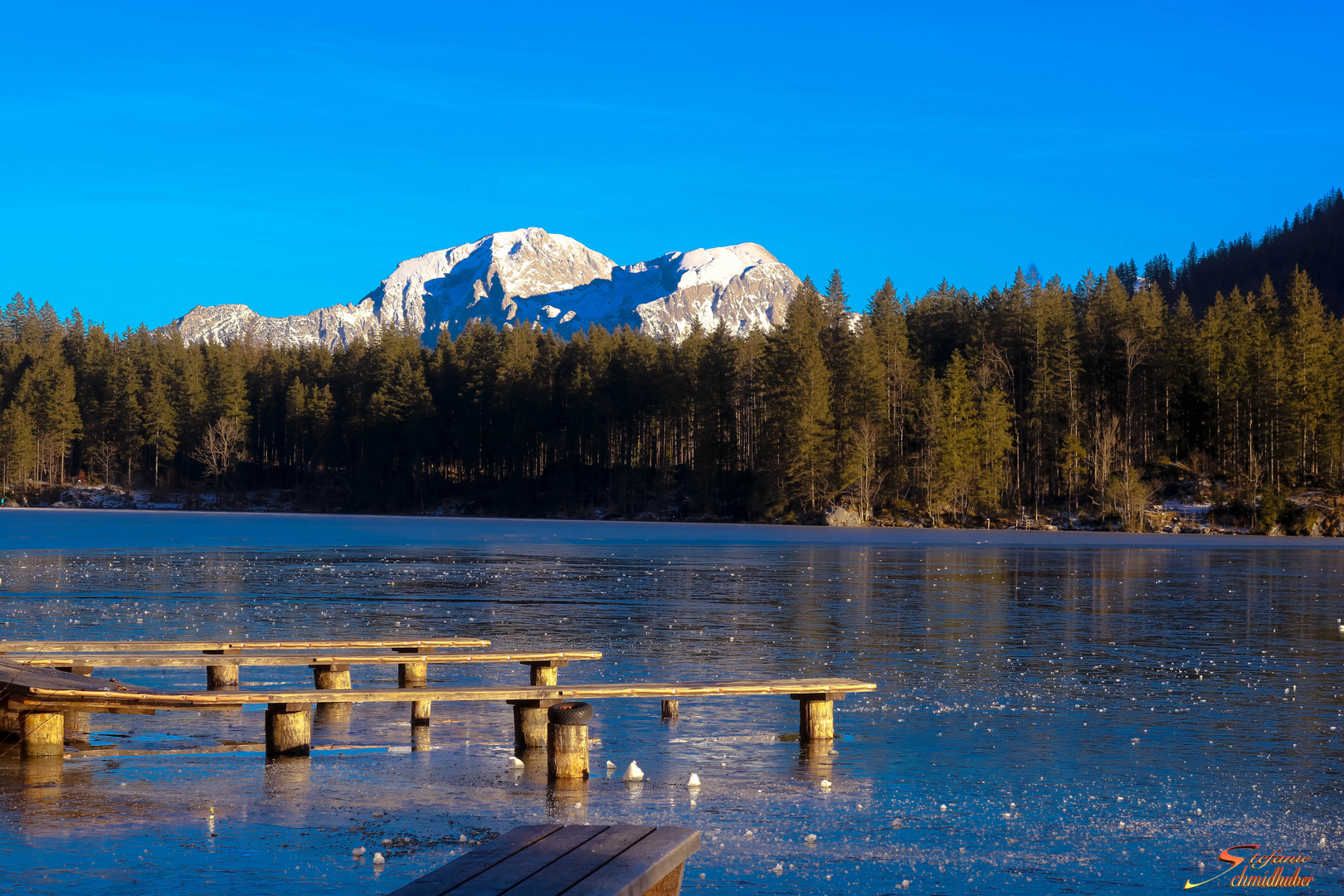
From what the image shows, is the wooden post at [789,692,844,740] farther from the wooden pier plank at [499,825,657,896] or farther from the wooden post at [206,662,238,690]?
the wooden post at [206,662,238,690]

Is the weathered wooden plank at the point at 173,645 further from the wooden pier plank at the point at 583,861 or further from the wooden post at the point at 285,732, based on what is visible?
the wooden pier plank at the point at 583,861

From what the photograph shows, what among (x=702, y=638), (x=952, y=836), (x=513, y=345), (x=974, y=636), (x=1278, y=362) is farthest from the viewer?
(x=513, y=345)

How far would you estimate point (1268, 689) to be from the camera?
16.7m

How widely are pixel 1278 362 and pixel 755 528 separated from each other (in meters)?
43.8

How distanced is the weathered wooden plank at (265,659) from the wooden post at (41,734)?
175 centimetres

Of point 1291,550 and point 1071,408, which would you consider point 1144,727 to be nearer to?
point 1291,550

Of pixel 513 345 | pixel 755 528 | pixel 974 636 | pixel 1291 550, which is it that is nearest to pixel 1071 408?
pixel 755 528

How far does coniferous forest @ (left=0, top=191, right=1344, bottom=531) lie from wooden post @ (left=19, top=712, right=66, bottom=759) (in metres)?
87.6

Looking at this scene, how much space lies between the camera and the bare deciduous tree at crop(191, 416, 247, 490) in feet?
457

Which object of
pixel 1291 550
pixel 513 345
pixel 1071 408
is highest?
pixel 513 345

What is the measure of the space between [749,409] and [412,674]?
10162 cm

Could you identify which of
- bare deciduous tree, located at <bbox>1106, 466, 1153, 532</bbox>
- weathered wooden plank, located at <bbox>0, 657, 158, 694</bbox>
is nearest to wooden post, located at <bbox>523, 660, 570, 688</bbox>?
weathered wooden plank, located at <bbox>0, 657, 158, 694</bbox>

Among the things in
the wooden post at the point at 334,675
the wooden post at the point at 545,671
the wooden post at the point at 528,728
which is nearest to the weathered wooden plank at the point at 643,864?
the wooden post at the point at 528,728

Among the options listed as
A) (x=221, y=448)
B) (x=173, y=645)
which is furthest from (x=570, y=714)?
(x=221, y=448)
